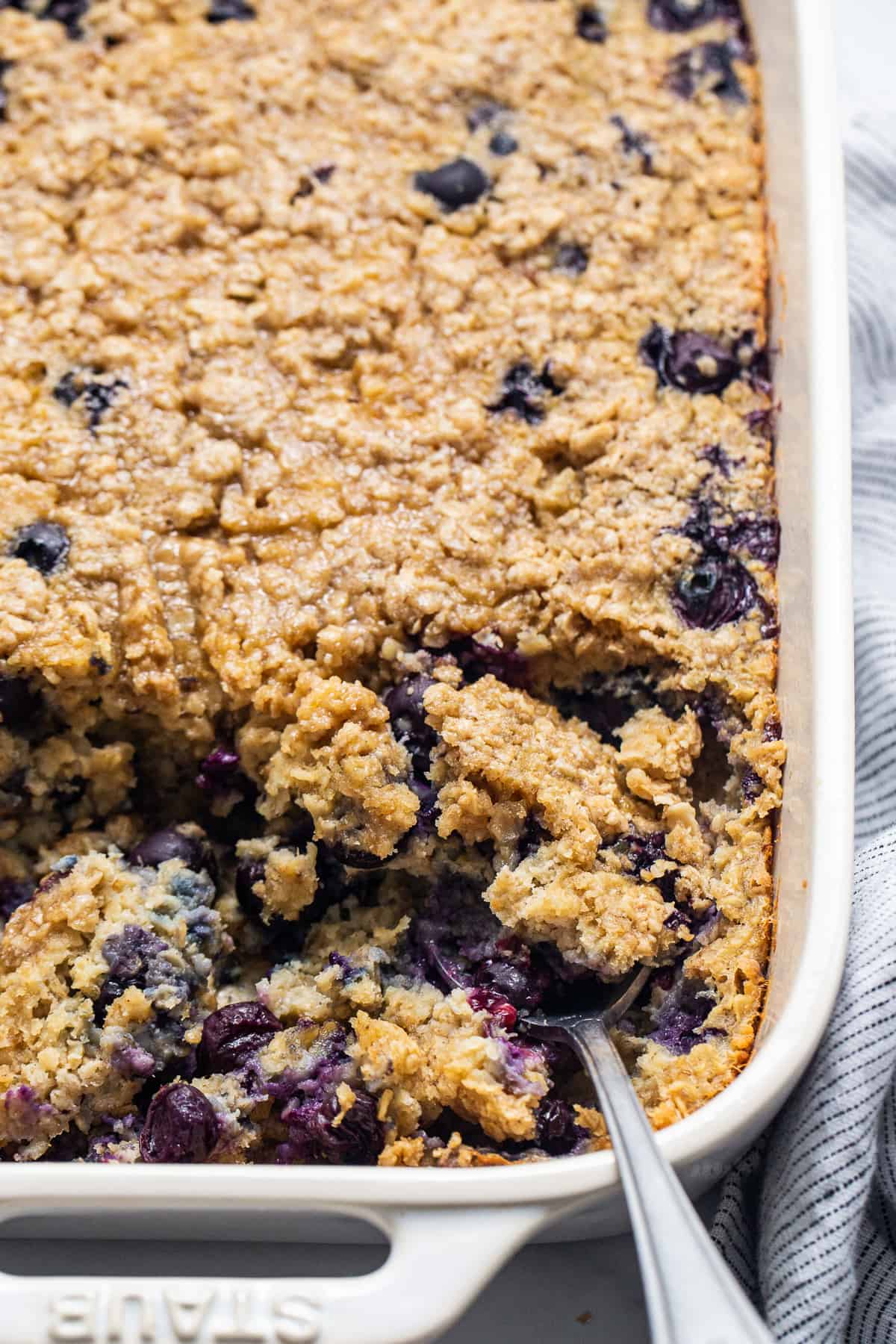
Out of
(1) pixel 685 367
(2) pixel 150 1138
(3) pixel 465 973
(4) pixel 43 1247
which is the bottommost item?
(4) pixel 43 1247

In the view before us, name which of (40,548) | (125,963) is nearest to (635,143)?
(40,548)

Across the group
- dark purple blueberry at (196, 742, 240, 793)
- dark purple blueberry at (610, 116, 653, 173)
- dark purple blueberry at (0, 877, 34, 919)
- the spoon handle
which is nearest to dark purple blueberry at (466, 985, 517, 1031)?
the spoon handle

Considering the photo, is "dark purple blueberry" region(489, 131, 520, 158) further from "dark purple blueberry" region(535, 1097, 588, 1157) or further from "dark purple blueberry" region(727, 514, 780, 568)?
"dark purple blueberry" region(535, 1097, 588, 1157)

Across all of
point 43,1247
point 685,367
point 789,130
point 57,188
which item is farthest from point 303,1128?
point 789,130

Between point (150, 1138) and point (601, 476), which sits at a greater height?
point (601, 476)

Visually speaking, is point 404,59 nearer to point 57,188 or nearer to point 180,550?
point 57,188

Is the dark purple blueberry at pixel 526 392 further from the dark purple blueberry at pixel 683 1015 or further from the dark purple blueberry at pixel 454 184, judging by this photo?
the dark purple blueberry at pixel 683 1015

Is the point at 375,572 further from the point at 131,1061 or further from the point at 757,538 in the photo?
the point at 131,1061
